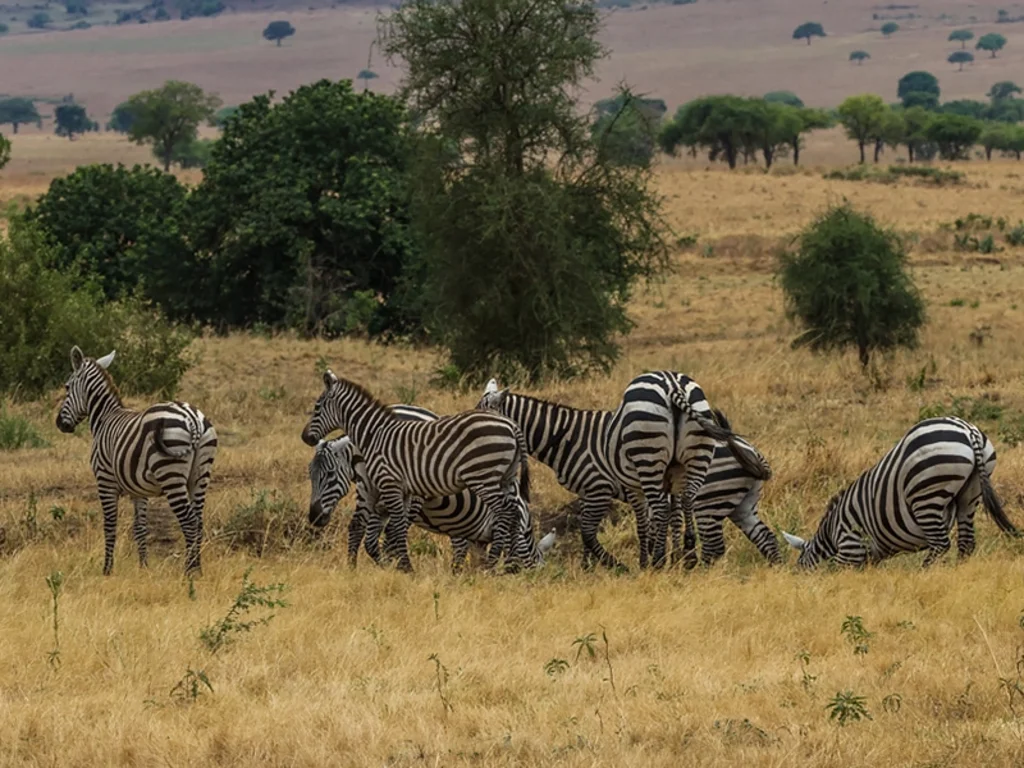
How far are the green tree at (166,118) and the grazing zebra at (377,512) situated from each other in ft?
313

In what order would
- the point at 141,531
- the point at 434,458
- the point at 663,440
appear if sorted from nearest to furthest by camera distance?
the point at 434,458, the point at 663,440, the point at 141,531

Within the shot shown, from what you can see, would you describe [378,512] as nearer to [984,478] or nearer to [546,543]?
[546,543]

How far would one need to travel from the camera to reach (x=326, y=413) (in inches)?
505

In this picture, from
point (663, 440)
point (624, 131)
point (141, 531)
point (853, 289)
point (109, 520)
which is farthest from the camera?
point (853, 289)

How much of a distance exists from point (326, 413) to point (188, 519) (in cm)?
156

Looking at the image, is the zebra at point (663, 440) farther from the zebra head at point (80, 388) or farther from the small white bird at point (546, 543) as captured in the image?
the zebra head at point (80, 388)

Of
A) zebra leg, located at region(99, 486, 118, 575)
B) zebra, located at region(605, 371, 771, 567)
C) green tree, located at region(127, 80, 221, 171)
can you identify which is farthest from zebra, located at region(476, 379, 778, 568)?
Result: green tree, located at region(127, 80, 221, 171)

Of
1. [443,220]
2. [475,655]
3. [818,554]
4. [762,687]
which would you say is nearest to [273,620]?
[475,655]

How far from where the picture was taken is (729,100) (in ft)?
359

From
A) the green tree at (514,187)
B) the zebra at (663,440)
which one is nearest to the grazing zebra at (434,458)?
the zebra at (663,440)

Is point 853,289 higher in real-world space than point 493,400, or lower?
lower

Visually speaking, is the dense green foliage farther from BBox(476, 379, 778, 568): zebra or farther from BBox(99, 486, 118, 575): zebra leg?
BBox(476, 379, 778, 568): zebra

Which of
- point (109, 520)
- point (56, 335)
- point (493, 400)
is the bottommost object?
point (109, 520)

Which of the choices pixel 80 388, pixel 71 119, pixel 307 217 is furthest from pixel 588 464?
pixel 71 119
